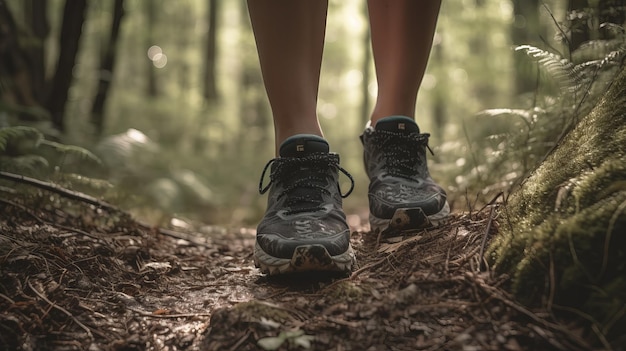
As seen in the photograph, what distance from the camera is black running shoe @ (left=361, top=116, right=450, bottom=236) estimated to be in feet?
6.63

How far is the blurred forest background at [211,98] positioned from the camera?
2562 millimetres

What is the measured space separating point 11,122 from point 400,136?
2.59 meters

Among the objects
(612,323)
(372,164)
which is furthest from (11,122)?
(612,323)

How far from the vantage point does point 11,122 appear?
9.73ft

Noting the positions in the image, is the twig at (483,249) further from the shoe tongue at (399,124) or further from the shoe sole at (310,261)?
the shoe tongue at (399,124)

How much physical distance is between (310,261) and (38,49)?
320 cm

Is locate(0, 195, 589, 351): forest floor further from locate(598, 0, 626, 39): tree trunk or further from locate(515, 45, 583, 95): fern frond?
locate(598, 0, 626, 39): tree trunk

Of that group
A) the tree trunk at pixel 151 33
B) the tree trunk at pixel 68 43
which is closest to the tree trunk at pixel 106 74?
the tree trunk at pixel 68 43

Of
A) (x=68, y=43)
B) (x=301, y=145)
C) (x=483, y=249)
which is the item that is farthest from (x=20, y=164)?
(x=483, y=249)

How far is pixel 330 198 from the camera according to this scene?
6.28 feet

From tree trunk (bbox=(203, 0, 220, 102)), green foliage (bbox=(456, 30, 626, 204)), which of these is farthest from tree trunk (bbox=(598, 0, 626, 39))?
tree trunk (bbox=(203, 0, 220, 102))

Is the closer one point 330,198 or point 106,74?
point 330,198

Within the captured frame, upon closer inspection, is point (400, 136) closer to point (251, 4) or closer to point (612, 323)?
point (251, 4)

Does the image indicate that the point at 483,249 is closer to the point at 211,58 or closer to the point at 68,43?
the point at 68,43
